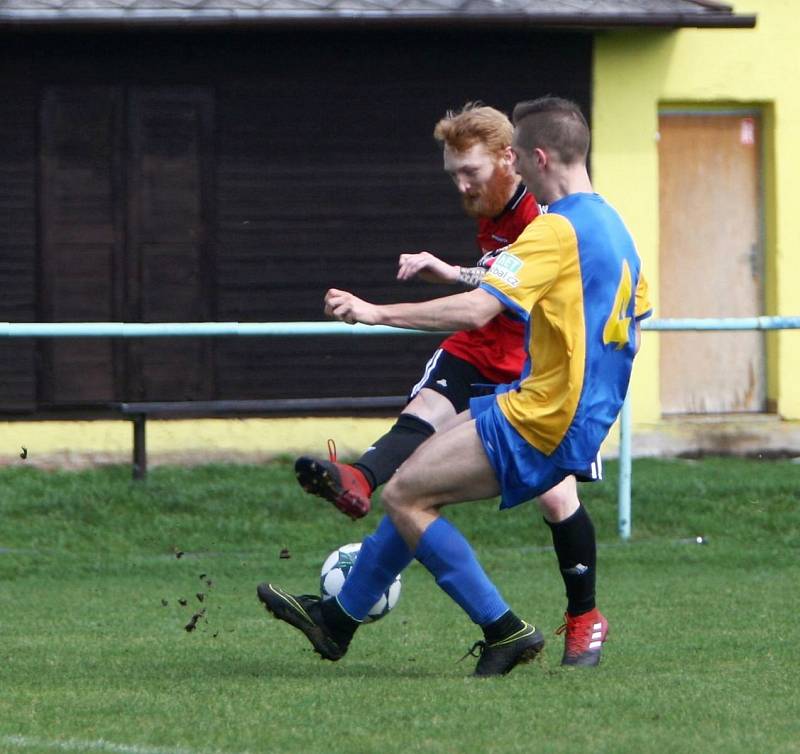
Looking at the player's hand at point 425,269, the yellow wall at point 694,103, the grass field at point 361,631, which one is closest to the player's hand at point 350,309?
the player's hand at point 425,269

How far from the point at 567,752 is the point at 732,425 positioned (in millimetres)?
10295

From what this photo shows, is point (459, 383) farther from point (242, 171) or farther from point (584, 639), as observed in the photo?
point (242, 171)

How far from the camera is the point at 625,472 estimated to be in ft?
35.4

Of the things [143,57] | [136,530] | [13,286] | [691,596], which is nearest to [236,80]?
[143,57]

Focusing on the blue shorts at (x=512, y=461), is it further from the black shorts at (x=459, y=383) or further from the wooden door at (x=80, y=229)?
the wooden door at (x=80, y=229)

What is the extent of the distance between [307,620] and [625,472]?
14.8ft

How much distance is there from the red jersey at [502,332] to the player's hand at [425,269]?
436mm

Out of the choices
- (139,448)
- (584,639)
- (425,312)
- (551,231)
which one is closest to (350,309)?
(425,312)

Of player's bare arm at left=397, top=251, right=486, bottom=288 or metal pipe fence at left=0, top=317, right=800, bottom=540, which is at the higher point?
player's bare arm at left=397, top=251, right=486, bottom=288

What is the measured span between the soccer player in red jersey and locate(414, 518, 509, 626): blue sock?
0.40 metres

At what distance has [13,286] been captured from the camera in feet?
46.2

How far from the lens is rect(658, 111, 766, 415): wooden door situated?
1523cm

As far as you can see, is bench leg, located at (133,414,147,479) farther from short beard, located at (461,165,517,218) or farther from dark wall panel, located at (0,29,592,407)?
short beard, located at (461,165,517,218)

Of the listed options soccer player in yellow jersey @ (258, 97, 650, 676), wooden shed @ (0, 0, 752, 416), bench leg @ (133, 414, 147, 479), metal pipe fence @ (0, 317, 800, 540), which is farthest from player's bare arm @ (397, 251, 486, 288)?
wooden shed @ (0, 0, 752, 416)
